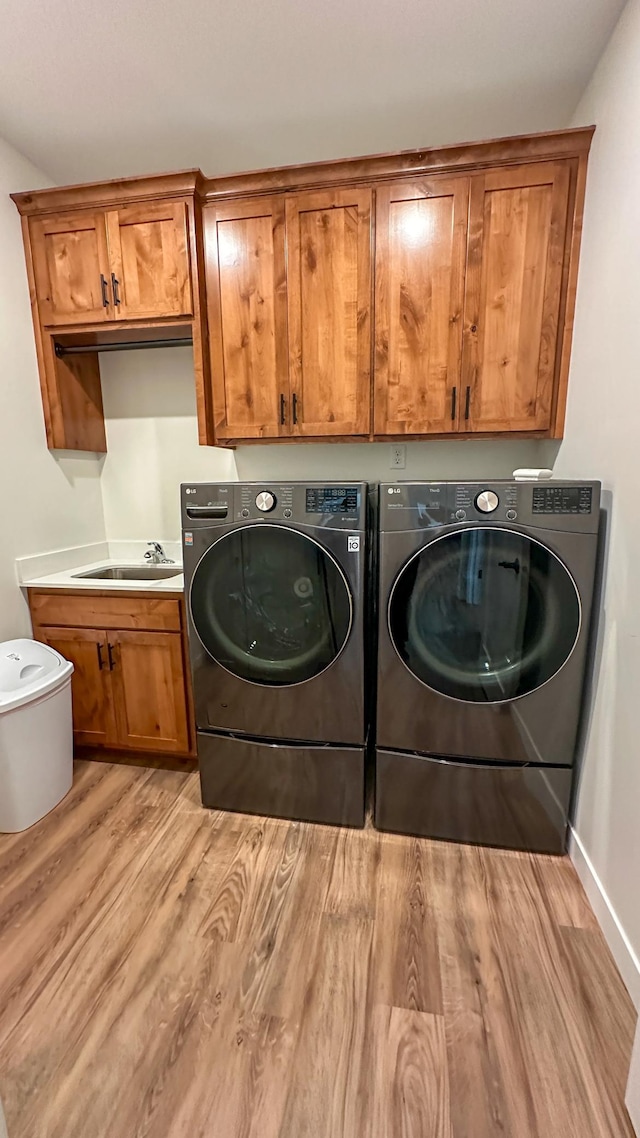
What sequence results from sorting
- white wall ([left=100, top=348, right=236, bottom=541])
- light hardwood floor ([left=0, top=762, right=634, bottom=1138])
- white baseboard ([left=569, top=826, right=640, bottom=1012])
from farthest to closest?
white wall ([left=100, top=348, right=236, bottom=541])
white baseboard ([left=569, top=826, right=640, bottom=1012])
light hardwood floor ([left=0, top=762, right=634, bottom=1138])

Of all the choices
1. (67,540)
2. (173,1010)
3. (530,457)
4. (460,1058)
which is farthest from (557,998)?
(67,540)

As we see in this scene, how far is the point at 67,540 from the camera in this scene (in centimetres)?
239

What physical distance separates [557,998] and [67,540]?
8.34ft

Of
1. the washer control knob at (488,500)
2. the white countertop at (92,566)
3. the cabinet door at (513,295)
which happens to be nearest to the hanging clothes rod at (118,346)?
the white countertop at (92,566)

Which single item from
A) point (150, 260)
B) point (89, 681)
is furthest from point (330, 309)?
point (89, 681)

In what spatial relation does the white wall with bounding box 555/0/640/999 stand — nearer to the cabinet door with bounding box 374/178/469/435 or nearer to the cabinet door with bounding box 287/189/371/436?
the cabinet door with bounding box 374/178/469/435

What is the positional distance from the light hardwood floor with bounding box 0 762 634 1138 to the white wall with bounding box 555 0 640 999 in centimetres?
26

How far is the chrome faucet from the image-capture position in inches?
100

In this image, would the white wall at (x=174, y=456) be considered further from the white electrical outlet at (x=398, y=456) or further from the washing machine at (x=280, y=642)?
the washing machine at (x=280, y=642)

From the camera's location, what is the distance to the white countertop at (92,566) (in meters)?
2.01

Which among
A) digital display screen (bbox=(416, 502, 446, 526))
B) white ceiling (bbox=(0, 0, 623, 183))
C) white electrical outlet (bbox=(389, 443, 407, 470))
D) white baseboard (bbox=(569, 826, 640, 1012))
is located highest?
white ceiling (bbox=(0, 0, 623, 183))

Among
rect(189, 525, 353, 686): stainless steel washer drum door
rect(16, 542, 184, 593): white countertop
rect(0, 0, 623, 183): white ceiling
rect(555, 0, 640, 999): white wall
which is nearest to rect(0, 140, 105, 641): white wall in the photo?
rect(16, 542, 184, 593): white countertop

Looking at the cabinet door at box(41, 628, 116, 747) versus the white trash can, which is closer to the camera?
the white trash can

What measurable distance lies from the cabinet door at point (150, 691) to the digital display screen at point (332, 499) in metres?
0.89
